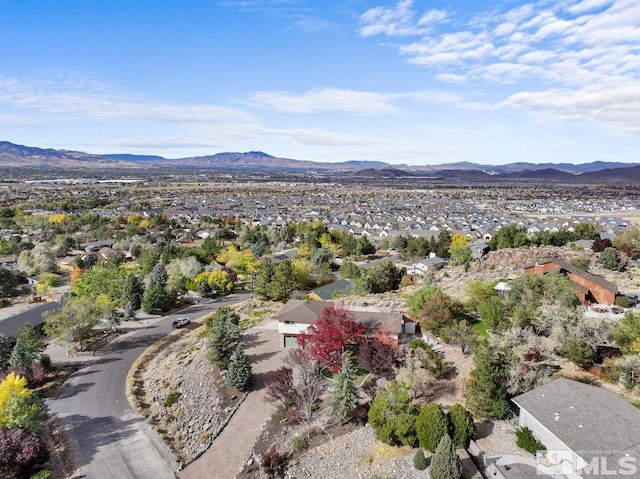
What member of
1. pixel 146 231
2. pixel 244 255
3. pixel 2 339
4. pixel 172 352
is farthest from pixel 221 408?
pixel 146 231

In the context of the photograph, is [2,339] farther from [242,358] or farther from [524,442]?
[524,442]

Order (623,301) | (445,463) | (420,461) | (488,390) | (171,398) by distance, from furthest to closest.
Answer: (623,301) → (171,398) → (488,390) → (420,461) → (445,463)

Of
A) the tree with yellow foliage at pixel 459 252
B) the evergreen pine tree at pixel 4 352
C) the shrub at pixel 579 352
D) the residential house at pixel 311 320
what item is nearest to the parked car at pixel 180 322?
the evergreen pine tree at pixel 4 352

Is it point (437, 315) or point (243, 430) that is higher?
point (437, 315)

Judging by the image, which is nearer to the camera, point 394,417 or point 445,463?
point 445,463

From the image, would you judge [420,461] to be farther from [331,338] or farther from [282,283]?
[282,283]

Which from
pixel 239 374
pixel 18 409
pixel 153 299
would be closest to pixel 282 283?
pixel 153 299

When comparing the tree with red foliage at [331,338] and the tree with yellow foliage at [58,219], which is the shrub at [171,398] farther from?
the tree with yellow foliage at [58,219]
